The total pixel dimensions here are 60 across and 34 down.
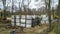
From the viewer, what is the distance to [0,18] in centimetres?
361

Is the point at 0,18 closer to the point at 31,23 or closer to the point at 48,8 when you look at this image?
the point at 31,23

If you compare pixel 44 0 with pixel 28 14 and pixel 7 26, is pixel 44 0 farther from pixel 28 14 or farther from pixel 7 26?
pixel 7 26

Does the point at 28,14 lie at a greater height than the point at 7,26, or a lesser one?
greater

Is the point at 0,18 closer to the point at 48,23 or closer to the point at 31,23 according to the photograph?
the point at 31,23

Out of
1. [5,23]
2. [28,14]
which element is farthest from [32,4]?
[5,23]

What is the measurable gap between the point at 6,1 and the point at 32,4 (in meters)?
0.60

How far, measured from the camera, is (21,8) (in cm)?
360

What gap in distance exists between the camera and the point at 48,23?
3.55 metres

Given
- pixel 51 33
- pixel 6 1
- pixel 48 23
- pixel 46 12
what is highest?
pixel 6 1

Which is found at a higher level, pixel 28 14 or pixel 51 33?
pixel 28 14

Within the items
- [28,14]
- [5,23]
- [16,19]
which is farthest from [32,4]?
[5,23]

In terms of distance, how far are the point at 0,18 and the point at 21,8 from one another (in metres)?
0.53

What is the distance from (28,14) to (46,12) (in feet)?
1.34

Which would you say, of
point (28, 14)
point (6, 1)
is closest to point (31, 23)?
point (28, 14)
